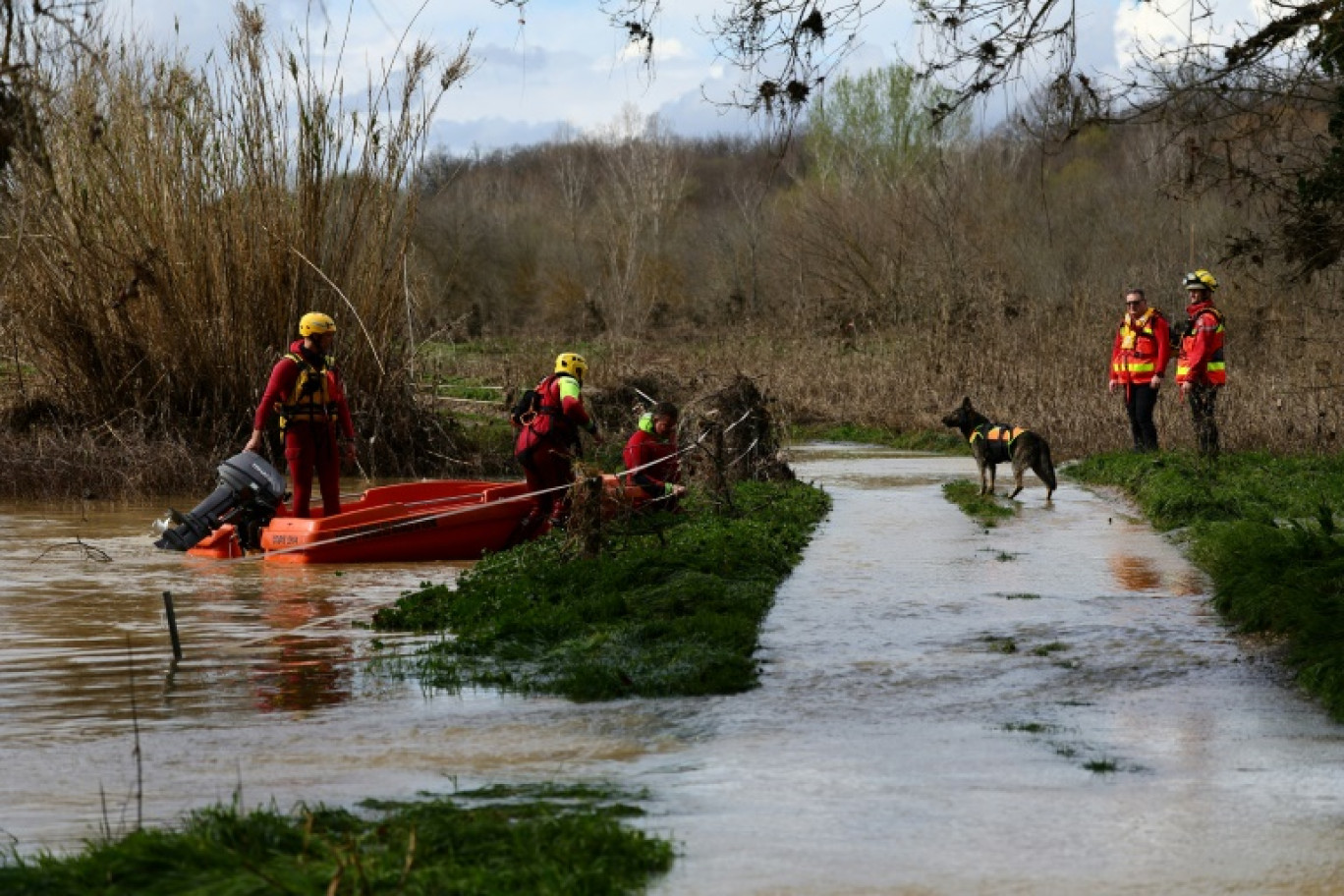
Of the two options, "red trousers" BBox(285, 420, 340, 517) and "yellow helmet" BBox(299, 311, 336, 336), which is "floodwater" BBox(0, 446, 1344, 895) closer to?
"red trousers" BBox(285, 420, 340, 517)

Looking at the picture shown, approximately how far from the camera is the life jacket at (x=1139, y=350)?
19984mm

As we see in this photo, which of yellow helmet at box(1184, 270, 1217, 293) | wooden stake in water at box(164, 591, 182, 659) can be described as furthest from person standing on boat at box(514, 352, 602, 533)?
yellow helmet at box(1184, 270, 1217, 293)

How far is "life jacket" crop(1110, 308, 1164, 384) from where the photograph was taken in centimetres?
1998

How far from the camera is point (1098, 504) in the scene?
18.1 m

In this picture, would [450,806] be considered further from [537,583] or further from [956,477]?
Result: [956,477]

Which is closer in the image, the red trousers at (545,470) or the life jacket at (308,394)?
the life jacket at (308,394)

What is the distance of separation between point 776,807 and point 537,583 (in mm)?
5464

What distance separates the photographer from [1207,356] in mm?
19359

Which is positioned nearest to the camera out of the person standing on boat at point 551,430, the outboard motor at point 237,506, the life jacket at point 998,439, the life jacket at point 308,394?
the outboard motor at point 237,506

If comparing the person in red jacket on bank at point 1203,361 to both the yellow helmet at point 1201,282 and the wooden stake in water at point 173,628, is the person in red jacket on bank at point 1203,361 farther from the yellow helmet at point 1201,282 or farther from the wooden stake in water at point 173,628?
the wooden stake in water at point 173,628

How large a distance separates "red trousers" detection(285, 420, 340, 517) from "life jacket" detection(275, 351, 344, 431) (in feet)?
0.29

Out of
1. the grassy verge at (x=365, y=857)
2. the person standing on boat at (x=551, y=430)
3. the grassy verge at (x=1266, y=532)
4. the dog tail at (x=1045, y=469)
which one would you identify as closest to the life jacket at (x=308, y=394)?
the person standing on boat at (x=551, y=430)

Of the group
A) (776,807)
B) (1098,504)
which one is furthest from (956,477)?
(776,807)

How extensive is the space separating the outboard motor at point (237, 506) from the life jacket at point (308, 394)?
50 centimetres
